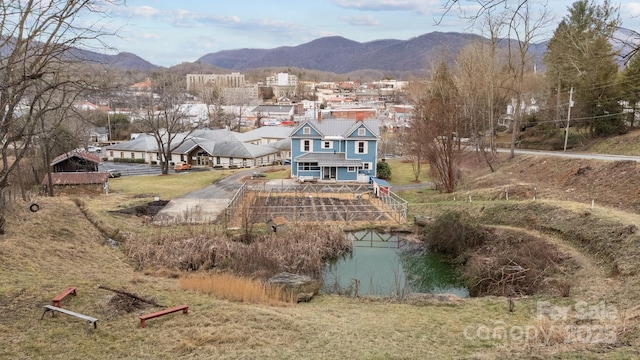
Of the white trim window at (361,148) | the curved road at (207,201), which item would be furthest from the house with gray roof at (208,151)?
the white trim window at (361,148)

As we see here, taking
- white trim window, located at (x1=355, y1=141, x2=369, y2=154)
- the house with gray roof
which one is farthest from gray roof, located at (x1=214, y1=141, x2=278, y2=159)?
white trim window, located at (x1=355, y1=141, x2=369, y2=154)

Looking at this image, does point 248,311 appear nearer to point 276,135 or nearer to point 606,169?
point 606,169

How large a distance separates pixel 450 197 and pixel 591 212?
986 cm

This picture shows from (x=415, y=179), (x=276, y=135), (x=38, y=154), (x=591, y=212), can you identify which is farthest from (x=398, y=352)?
(x=276, y=135)

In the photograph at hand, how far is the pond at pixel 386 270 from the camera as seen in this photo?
1453 centimetres

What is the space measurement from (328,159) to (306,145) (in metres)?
2.51

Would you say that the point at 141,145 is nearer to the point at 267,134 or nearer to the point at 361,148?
the point at 267,134

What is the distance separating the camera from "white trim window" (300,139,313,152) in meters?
35.8

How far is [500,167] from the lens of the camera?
32.7 metres

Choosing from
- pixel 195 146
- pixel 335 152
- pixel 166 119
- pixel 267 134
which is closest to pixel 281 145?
pixel 267 134

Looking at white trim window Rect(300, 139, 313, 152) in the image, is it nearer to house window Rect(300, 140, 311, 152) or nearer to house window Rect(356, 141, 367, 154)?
house window Rect(300, 140, 311, 152)

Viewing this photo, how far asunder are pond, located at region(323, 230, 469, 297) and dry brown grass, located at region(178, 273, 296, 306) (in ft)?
8.49

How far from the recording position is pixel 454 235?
18.3 m

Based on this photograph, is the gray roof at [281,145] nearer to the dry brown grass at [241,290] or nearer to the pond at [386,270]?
the pond at [386,270]
